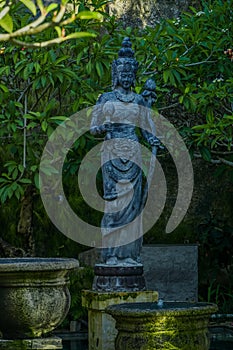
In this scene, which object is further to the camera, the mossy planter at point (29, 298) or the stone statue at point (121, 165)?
the stone statue at point (121, 165)

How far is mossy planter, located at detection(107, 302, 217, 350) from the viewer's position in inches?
228

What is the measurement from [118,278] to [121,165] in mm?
962

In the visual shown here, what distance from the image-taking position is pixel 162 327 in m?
5.80

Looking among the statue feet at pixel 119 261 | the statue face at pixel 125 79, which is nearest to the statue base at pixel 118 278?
the statue feet at pixel 119 261

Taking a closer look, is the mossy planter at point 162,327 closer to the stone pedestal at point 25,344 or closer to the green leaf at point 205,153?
the stone pedestal at point 25,344

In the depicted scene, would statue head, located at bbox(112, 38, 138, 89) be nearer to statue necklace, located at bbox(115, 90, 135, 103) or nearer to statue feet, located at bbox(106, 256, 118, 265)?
statue necklace, located at bbox(115, 90, 135, 103)

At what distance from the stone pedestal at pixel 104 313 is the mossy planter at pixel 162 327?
1.45 metres

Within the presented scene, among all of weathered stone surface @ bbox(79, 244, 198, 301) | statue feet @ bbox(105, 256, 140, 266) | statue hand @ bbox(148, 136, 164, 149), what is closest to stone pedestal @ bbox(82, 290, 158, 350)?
statue feet @ bbox(105, 256, 140, 266)

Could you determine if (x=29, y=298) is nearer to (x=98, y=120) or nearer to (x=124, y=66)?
(x=98, y=120)

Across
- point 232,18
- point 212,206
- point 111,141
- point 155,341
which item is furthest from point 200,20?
point 155,341

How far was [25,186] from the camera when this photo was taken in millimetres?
9578

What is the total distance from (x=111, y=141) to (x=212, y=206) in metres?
4.93

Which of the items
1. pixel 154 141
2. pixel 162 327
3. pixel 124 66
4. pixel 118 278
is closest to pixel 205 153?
pixel 154 141

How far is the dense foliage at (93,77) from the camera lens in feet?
28.7
